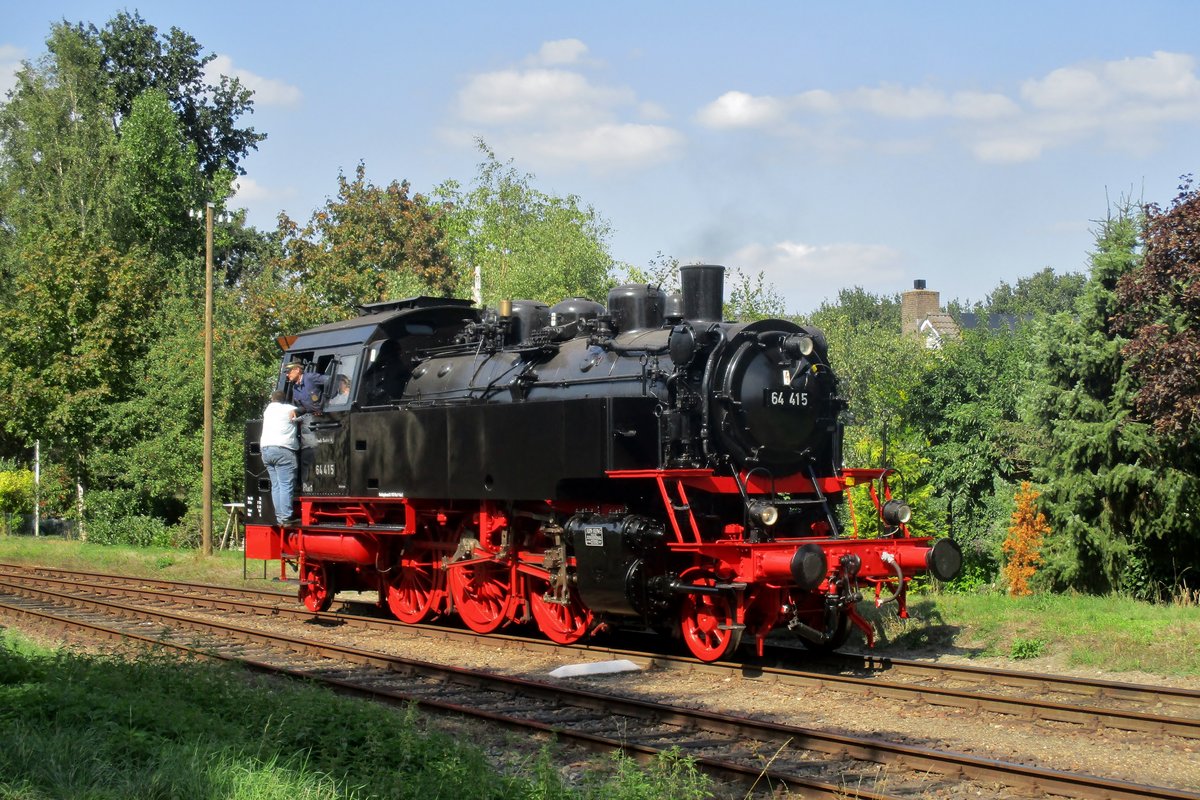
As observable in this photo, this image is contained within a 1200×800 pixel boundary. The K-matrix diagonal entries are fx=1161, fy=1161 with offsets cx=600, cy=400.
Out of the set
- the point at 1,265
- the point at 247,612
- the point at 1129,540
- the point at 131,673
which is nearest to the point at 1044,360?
the point at 1129,540

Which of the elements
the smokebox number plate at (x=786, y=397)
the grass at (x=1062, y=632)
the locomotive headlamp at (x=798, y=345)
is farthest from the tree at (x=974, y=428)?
the smokebox number plate at (x=786, y=397)

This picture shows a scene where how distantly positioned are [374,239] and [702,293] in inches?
1108

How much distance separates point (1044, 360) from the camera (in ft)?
67.8

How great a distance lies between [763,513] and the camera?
997 centimetres

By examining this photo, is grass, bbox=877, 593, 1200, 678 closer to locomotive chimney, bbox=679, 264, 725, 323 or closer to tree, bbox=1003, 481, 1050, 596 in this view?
locomotive chimney, bbox=679, 264, 725, 323

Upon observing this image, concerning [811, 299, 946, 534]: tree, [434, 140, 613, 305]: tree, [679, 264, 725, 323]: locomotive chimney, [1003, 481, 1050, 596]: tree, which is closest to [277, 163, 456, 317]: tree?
[434, 140, 613, 305]: tree

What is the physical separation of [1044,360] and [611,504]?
12518 mm

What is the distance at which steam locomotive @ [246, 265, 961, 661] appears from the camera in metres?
10.2

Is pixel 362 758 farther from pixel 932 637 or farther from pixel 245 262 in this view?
pixel 245 262

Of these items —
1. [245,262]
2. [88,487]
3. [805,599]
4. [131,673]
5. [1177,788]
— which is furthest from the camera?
[245,262]

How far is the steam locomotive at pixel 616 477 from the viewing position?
1023 centimetres

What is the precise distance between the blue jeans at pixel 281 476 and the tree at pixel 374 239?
72.2ft

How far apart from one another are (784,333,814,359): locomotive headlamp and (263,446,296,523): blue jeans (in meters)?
6.56

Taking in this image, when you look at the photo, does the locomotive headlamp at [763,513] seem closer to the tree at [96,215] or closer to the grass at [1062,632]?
the grass at [1062,632]
